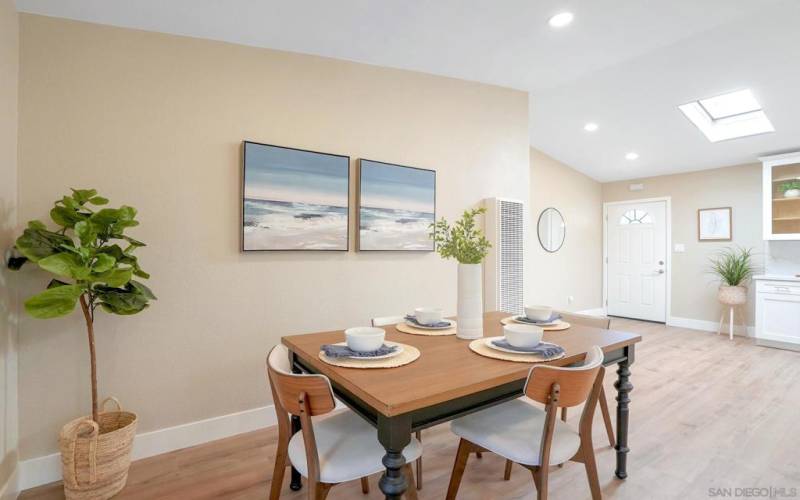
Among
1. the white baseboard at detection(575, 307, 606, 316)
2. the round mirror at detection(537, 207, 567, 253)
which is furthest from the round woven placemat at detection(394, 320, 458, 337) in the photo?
the white baseboard at detection(575, 307, 606, 316)

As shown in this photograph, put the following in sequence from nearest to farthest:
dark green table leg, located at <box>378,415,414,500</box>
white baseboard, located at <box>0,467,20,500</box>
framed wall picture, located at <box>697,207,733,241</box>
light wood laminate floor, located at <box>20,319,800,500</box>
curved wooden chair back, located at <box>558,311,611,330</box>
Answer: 1. dark green table leg, located at <box>378,415,414,500</box>
2. white baseboard, located at <box>0,467,20,500</box>
3. light wood laminate floor, located at <box>20,319,800,500</box>
4. curved wooden chair back, located at <box>558,311,611,330</box>
5. framed wall picture, located at <box>697,207,733,241</box>

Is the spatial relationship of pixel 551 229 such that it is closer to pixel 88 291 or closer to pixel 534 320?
pixel 534 320

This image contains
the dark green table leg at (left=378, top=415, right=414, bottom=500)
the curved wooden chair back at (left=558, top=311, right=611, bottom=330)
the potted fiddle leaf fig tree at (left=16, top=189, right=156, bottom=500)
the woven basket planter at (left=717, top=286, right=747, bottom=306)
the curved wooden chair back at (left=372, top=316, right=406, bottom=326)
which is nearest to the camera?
the dark green table leg at (left=378, top=415, right=414, bottom=500)

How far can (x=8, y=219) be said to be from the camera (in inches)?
72.9

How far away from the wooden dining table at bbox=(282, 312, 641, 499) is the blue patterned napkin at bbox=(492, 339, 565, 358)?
36 millimetres

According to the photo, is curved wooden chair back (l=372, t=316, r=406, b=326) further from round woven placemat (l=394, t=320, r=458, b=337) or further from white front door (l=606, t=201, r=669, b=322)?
white front door (l=606, t=201, r=669, b=322)

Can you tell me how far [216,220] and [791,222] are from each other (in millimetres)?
6237

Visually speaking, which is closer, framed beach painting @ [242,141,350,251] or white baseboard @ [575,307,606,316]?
framed beach painting @ [242,141,350,251]

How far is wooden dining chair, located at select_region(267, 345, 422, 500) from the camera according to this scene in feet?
4.02

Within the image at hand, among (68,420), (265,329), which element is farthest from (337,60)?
(68,420)

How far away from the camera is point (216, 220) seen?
2410 mm

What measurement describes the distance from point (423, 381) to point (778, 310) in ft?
18.0

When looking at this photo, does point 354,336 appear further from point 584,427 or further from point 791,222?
point 791,222

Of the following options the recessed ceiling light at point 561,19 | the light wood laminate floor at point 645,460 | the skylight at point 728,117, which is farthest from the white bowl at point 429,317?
the skylight at point 728,117
